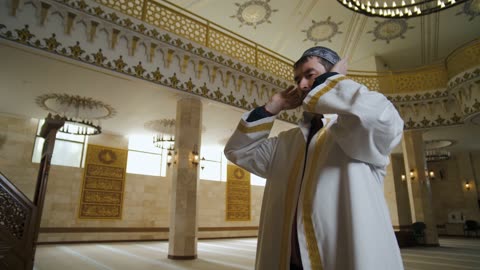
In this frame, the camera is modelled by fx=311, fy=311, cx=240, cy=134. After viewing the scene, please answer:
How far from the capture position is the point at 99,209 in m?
11.2

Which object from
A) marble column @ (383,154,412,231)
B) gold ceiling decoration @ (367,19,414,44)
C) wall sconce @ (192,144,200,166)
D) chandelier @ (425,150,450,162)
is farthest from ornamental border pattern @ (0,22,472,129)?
chandelier @ (425,150,450,162)

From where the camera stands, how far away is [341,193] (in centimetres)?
105

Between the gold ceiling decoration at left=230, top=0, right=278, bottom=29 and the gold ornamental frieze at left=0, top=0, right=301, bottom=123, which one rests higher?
the gold ceiling decoration at left=230, top=0, right=278, bottom=29

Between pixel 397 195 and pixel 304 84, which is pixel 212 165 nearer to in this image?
pixel 397 195

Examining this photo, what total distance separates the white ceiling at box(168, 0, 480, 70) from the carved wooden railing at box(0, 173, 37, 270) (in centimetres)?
820

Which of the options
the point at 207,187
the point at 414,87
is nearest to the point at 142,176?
the point at 207,187

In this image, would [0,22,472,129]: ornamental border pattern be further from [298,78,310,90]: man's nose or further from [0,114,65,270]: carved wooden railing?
[298,78,310,90]: man's nose

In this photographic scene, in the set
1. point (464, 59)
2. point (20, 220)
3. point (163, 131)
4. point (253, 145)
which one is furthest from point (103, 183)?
point (464, 59)

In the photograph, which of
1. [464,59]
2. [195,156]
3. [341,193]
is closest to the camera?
[341,193]

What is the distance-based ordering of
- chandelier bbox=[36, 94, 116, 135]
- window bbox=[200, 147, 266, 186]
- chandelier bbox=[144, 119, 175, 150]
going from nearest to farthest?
1. chandelier bbox=[36, 94, 116, 135]
2. chandelier bbox=[144, 119, 175, 150]
3. window bbox=[200, 147, 266, 186]

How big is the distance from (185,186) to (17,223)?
3393 mm

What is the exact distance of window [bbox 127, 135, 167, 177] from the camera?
41.3 feet

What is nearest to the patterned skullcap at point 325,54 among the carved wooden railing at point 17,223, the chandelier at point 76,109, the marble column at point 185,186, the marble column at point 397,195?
the carved wooden railing at point 17,223

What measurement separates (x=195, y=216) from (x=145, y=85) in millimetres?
3211
